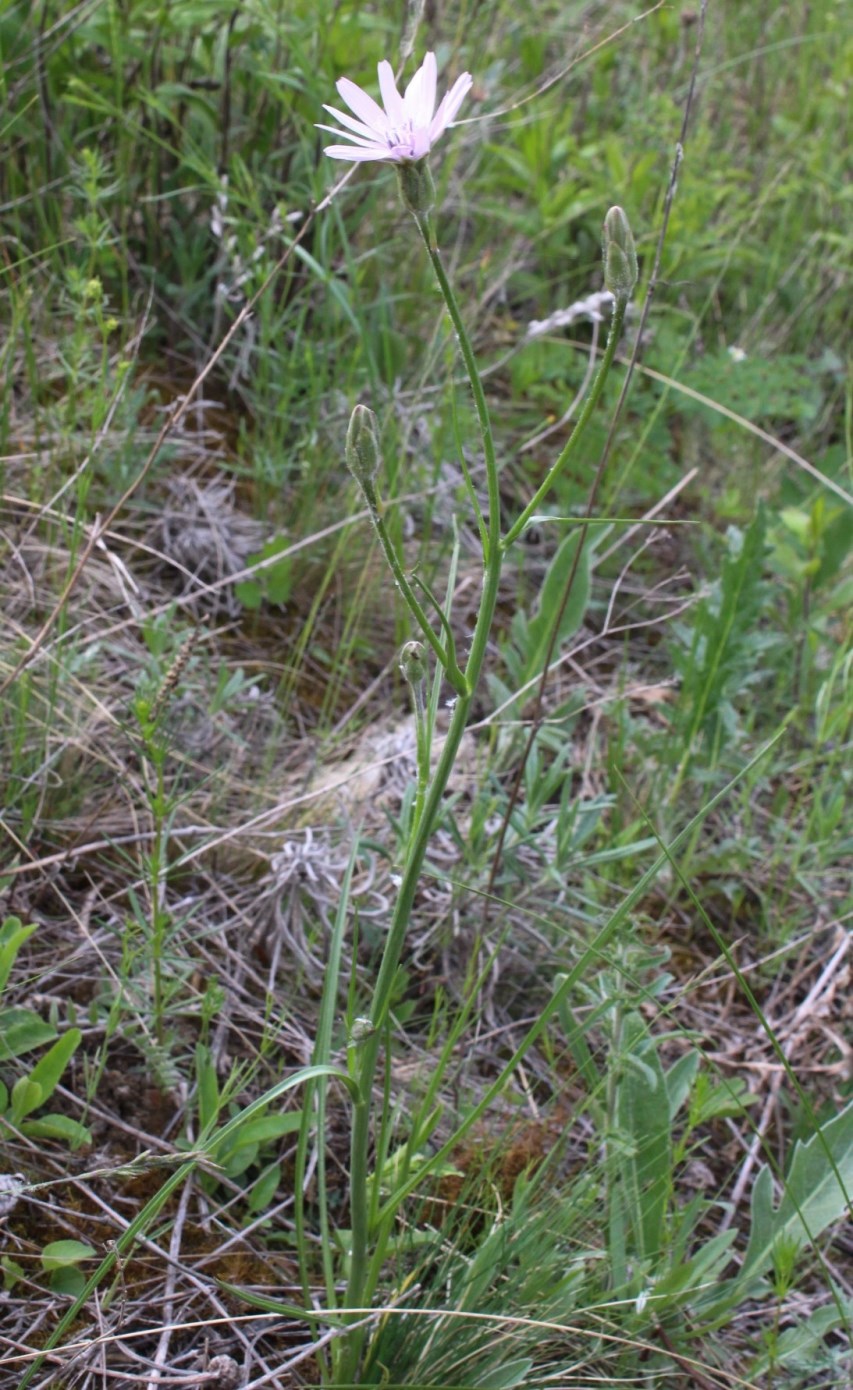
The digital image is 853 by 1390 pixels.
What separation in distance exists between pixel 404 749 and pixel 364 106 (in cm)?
110

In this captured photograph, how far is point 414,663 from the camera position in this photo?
41.6 inches

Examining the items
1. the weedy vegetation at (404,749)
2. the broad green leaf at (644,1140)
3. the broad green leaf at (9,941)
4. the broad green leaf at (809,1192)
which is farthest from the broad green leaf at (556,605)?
the broad green leaf at (9,941)

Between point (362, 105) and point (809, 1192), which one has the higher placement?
point (362, 105)

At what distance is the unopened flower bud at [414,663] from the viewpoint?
1048 mm

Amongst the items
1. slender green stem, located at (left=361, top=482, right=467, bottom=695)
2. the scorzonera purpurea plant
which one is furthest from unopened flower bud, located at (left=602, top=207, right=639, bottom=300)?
slender green stem, located at (left=361, top=482, right=467, bottom=695)

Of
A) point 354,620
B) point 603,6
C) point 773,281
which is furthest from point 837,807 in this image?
point 603,6

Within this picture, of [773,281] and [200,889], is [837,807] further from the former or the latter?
[773,281]

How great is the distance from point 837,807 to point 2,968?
1.28 m

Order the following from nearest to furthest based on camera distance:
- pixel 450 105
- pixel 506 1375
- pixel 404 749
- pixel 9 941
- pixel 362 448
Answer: pixel 450 105
pixel 362 448
pixel 506 1375
pixel 9 941
pixel 404 749

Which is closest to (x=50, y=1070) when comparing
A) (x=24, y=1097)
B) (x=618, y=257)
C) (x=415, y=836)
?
(x=24, y=1097)

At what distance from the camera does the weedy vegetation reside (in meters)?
1.25

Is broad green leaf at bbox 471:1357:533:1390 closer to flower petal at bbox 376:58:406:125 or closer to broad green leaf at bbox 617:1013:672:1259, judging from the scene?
broad green leaf at bbox 617:1013:672:1259

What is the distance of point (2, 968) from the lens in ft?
4.27

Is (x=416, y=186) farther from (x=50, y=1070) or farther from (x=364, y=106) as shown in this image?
(x=50, y=1070)
